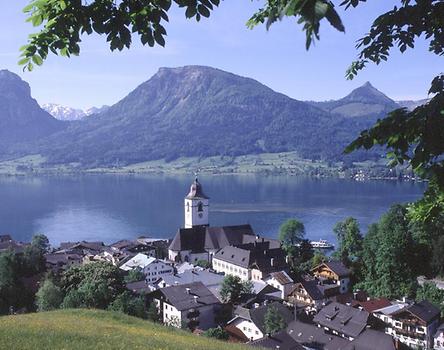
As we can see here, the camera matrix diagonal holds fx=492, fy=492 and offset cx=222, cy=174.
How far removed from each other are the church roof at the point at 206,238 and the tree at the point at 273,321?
848 inches

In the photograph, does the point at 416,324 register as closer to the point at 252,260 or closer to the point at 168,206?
the point at 252,260

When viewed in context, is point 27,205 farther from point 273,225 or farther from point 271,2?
point 271,2

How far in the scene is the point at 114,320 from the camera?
569 inches

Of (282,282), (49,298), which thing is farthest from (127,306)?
(282,282)

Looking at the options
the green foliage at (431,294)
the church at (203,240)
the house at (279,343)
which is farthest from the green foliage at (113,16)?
the church at (203,240)

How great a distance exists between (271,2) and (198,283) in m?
29.3

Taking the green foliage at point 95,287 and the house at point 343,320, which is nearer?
the green foliage at point 95,287

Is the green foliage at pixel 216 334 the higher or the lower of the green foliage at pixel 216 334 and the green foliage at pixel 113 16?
the lower

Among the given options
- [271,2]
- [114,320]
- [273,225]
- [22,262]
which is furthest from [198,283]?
[273,225]

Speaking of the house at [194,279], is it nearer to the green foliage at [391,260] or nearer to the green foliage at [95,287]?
the green foliage at [95,287]

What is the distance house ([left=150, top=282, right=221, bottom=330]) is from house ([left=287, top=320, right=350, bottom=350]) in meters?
5.88

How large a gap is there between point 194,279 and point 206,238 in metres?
13.8

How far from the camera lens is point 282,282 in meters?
37.6

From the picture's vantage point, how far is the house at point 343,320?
2759 cm
